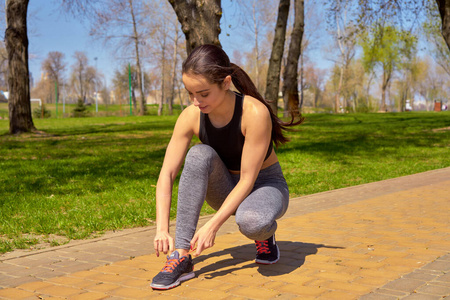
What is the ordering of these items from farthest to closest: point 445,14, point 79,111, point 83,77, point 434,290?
point 83,77
point 79,111
point 445,14
point 434,290

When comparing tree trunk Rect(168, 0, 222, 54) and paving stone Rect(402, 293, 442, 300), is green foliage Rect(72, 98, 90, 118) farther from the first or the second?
paving stone Rect(402, 293, 442, 300)

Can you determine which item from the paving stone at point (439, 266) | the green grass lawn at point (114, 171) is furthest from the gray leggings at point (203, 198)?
the paving stone at point (439, 266)

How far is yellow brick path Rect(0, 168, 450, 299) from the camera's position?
9.71ft

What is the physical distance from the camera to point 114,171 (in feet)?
27.8

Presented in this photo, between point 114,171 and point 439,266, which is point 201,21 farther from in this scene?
point 439,266

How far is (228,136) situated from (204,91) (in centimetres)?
39

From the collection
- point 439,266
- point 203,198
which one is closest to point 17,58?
point 203,198

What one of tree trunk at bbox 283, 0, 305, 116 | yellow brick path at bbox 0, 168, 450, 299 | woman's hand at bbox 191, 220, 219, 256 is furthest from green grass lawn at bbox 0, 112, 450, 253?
tree trunk at bbox 283, 0, 305, 116

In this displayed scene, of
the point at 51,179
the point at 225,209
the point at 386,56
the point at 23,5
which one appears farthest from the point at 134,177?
the point at 386,56

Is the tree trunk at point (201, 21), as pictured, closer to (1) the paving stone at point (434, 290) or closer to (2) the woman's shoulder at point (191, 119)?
(2) the woman's shoulder at point (191, 119)

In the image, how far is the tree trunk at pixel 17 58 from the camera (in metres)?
14.9

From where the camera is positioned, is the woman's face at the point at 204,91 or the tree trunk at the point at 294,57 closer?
the woman's face at the point at 204,91

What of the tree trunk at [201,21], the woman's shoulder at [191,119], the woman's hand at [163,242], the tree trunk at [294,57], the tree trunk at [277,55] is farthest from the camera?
the tree trunk at [294,57]

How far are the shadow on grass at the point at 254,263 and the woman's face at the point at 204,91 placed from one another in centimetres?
115
